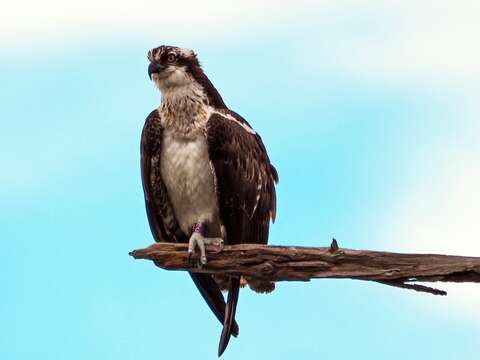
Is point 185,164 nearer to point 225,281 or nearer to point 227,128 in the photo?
point 227,128

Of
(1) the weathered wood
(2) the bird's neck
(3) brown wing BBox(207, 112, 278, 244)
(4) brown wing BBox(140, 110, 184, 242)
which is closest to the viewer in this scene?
(1) the weathered wood

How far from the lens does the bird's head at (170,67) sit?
9.92 m

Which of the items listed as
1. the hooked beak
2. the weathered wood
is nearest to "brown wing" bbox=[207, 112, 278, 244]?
the hooked beak

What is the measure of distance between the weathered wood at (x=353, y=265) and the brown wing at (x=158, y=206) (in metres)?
1.56

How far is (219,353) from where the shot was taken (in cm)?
942

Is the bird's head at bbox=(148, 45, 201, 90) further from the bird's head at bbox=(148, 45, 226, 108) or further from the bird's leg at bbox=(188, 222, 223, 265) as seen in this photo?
the bird's leg at bbox=(188, 222, 223, 265)

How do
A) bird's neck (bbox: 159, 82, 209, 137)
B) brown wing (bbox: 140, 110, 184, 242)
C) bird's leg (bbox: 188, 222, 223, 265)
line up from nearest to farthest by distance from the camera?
bird's leg (bbox: 188, 222, 223, 265)
bird's neck (bbox: 159, 82, 209, 137)
brown wing (bbox: 140, 110, 184, 242)

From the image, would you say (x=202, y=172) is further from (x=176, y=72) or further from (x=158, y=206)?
(x=176, y=72)

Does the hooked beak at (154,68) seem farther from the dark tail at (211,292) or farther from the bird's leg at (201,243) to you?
the dark tail at (211,292)

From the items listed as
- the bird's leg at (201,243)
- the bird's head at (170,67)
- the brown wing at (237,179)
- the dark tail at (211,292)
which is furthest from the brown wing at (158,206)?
the bird's leg at (201,243)

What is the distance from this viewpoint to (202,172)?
9.62 meters

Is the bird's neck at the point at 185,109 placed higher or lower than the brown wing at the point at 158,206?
higher

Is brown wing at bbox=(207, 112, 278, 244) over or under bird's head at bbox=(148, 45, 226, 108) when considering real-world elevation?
under

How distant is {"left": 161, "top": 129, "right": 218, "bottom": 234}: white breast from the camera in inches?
379
